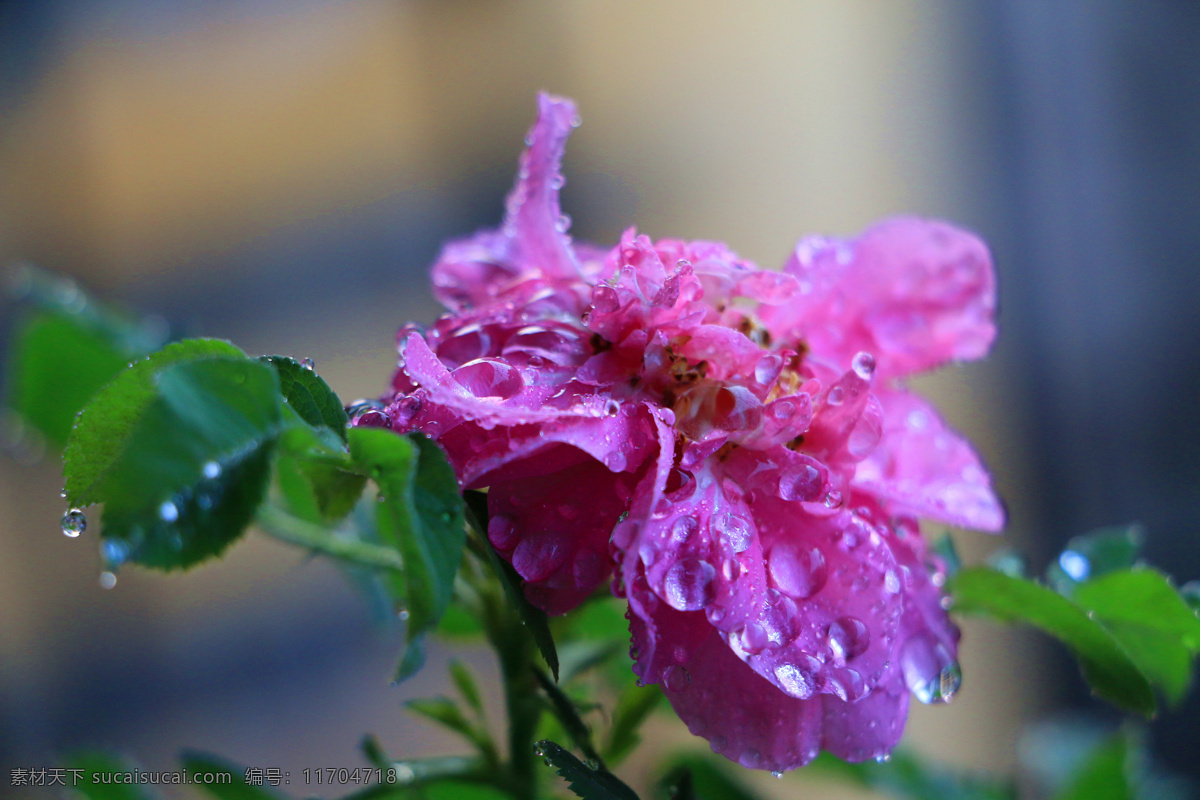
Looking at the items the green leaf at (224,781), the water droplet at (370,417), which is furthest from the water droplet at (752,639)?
the green leaf at (224,781)

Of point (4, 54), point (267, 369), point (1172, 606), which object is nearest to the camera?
point (267, 369)

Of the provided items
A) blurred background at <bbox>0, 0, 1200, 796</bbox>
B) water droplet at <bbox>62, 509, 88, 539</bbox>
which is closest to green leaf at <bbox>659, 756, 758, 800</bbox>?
water droplet at <bbox>62, 509, 88, 539</bbox>

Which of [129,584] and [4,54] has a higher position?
[4,54]

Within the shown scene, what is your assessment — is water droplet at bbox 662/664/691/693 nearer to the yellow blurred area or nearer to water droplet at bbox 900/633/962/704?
water droplet at bbox 900/633/962/704

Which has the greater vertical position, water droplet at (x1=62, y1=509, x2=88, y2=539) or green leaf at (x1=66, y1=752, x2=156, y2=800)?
water droplet at (x1=62, y1=509, x2=88, y2=539)

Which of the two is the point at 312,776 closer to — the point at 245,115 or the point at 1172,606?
the point at 1172,606

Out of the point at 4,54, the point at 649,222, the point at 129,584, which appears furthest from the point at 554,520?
the point at 4,54
